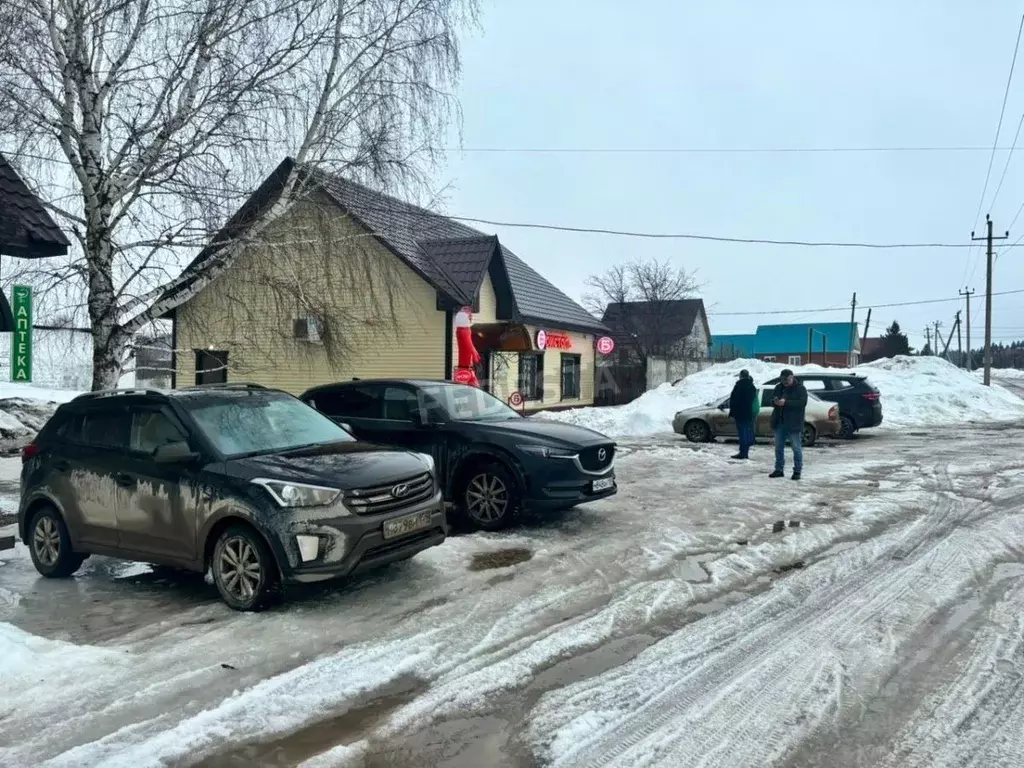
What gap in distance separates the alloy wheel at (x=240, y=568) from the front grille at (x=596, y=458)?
11.9 ft

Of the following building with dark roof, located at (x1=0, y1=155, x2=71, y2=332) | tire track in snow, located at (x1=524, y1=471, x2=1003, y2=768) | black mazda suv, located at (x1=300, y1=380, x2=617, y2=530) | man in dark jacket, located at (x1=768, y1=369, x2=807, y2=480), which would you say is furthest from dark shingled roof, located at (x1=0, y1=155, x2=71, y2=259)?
man in dark jacket, located at (x1=768, y1=369, x2=807, y2=480)

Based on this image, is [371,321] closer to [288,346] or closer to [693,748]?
[288,346]

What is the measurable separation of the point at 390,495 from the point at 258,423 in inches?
59.8

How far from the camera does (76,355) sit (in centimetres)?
996

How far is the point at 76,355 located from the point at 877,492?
10652 millimetres

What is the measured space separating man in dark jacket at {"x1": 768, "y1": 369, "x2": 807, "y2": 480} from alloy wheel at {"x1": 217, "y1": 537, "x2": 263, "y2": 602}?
8.51 meters

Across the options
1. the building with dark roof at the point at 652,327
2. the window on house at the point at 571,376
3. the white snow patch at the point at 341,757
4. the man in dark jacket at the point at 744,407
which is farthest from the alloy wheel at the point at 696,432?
the building with dark roof at the point at 652,327

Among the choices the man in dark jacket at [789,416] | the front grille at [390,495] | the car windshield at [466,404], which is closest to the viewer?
the front grille at [390,495]

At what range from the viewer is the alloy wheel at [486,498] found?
26.8ft

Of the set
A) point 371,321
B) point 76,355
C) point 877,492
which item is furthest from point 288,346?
point 877,492

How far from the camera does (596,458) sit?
27.2ft

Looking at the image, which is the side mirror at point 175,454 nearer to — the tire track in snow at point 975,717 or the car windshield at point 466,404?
the car windshield at point 466,404

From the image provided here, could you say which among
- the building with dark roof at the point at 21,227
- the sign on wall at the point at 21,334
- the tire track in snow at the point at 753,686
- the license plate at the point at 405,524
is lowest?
the tire track in snow at the point at 753,686

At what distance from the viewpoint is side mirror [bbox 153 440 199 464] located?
5.81 m
